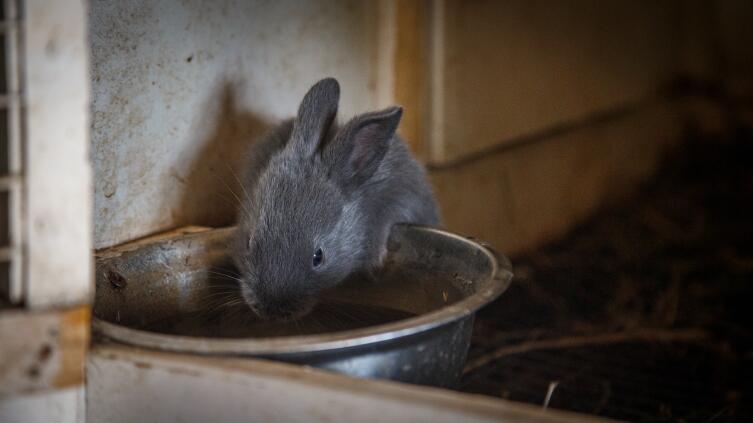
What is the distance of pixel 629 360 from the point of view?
3117 mm

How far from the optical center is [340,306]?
8.16ft

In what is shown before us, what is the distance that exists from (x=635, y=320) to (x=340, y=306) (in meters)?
1.54

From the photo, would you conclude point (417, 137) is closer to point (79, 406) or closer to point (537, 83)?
point (537, 83)

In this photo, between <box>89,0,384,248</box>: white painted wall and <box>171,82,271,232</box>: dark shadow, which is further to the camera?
<box>171,82,271,232</box>: dark shadow

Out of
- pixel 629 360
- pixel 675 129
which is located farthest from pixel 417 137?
pixel 675 129

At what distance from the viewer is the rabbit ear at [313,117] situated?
2.48 metres

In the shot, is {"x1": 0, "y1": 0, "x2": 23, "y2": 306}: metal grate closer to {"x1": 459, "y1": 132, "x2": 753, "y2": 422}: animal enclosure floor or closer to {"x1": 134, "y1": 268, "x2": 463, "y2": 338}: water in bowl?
{"x1": 134, "y1": 268, "x2": 463, "y2": 338}: water in bowl

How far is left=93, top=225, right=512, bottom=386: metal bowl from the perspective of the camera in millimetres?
1632

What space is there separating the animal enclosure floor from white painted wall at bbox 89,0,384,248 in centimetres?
111

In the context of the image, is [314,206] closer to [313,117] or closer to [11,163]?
[313,117]

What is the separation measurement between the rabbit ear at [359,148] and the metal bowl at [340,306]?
0.74ft

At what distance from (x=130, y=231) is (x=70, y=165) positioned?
1.03 meters

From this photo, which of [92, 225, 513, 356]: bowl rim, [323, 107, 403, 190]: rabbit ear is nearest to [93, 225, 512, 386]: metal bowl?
[92, 225, 513, 356]: bowl rim

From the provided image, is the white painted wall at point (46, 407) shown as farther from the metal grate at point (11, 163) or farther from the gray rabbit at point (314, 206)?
the gray rabbit at point (314, 206)
